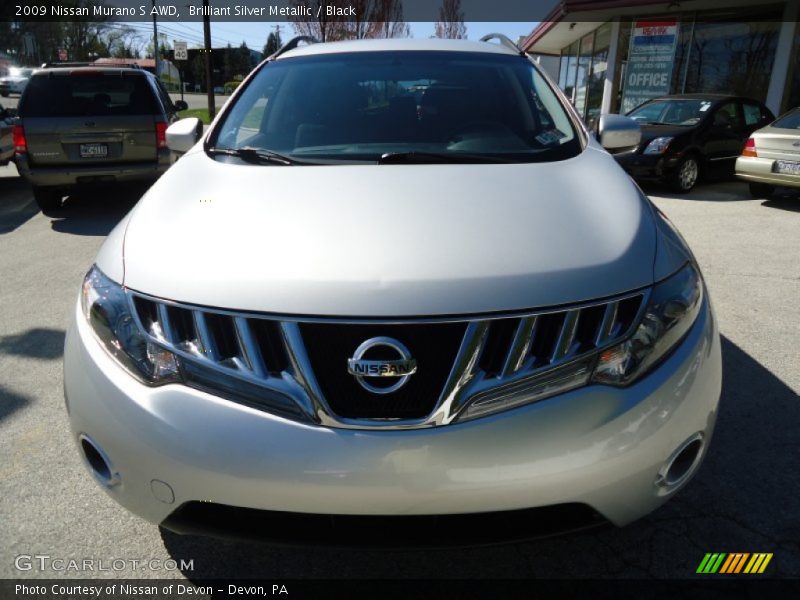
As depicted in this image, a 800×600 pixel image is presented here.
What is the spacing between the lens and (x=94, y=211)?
803 cm

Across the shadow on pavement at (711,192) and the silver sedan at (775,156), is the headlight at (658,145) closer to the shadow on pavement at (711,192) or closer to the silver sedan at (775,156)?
the shadow on pavement at (711,192)

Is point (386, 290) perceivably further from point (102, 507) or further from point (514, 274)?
point (102, 507)

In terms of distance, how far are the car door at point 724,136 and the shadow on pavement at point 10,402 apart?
9337 mm

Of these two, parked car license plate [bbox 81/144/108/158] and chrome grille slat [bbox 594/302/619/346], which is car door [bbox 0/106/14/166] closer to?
parked car license plate [bbox 81/144/108/158]

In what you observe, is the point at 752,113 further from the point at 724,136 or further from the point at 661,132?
the point at 661,132

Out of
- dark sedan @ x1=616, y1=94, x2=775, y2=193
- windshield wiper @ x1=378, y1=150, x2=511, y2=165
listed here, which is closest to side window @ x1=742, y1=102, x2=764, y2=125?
dark sedan @ x1=616, y1=94, x2=775, y2=193

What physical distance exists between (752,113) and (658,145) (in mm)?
2410

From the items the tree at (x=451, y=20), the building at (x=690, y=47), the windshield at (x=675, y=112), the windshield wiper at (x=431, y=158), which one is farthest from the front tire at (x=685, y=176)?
the tree at (x=451, y=20)

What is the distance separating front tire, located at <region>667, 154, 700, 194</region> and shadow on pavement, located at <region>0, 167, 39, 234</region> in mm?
8404

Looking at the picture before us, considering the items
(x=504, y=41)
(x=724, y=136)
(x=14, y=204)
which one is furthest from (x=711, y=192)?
(x=14, y=204)

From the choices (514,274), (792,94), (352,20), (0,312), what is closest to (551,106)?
(514,274)

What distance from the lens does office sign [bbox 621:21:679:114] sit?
15.9 meters

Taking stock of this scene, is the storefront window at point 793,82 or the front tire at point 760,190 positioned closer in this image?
the front tire at point 760,190

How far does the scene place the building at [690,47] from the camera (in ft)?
44.5
